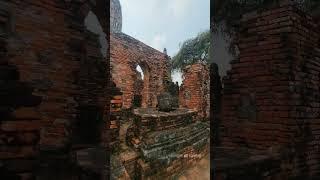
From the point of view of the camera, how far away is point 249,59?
10.4 ft

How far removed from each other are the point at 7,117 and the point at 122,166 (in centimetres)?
510

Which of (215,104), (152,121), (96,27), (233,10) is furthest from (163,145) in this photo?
(233,10)

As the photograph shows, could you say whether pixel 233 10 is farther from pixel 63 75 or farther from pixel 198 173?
pixel 198 173

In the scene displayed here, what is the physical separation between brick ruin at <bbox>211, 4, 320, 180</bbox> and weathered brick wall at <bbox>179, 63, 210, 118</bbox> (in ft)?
37.2

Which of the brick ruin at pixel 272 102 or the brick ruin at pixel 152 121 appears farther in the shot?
the brick ruin at pixel 152 121

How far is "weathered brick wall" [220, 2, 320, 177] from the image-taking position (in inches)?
117

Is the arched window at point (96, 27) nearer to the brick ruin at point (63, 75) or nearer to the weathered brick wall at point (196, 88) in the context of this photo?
the brick ruin at point (63, 75)

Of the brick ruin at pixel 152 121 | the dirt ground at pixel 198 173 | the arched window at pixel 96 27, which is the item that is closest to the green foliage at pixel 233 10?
the arched window at pixel 96 27

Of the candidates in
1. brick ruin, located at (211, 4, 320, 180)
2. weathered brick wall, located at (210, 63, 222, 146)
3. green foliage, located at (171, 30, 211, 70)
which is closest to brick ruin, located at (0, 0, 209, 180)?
weathered brick wall, located at (210, 63, 222, 146)

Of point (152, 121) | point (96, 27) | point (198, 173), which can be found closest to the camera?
point (96, 27)

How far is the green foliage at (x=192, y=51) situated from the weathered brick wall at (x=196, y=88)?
7304 millimetres

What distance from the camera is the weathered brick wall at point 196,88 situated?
14780mm

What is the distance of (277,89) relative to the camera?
2988mm

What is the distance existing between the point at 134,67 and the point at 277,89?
12769mm
